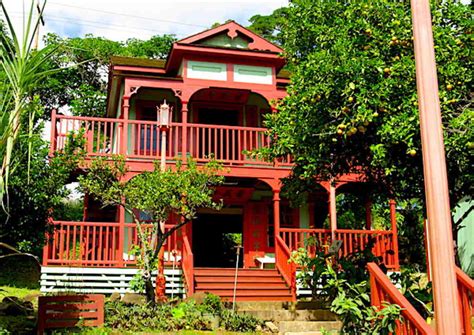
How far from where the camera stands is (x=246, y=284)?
13.1 m

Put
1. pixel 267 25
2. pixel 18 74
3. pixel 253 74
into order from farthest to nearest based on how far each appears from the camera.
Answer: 1. pixel 267 25
2. pixel 253 74
3. pixel 18 74

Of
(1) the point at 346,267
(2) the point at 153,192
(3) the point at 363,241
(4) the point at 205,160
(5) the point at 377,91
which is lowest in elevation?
(1) the point at 346,267

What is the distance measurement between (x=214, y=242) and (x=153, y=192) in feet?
42.0

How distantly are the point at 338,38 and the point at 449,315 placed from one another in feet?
16.4

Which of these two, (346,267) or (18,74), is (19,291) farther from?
(18,74)

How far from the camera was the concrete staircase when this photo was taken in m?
9.58

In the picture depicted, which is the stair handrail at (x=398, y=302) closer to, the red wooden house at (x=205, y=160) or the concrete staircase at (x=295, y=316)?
the concrete staircase at (x=295, y=316)

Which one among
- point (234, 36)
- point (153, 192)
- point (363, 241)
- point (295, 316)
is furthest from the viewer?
point (234, 36)

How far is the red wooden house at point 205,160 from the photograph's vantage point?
42.9ft

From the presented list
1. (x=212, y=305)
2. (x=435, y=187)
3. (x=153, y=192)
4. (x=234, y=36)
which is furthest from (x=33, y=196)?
(x=234, y=36)

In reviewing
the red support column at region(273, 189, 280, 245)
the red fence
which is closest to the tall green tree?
the red fence

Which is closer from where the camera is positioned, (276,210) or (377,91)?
(377,91)

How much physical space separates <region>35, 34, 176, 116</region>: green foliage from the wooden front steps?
14.8 metres

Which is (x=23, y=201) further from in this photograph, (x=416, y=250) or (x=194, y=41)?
(x=416, y=250)
